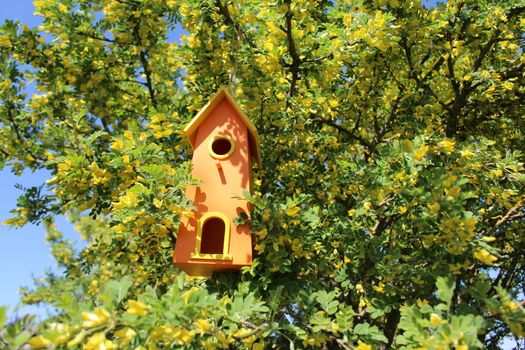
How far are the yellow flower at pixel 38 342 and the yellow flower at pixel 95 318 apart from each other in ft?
0.49

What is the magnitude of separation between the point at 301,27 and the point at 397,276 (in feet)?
8.19

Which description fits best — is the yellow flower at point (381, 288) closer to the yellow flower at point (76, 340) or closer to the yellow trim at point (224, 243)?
the yellow trim at point (224, 243)

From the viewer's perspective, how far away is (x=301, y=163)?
4.61 metres

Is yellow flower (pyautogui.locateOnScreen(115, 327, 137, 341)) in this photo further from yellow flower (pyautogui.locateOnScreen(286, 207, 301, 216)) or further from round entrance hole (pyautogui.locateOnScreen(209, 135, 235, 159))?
round entrance hole (pyautogui.locateOnScreen(209, 135, 235, 159))

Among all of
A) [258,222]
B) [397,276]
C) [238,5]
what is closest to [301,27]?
[238,5]

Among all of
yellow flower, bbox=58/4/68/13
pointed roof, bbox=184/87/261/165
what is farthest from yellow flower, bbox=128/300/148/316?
yellow flower, bbox=58/4/68/13

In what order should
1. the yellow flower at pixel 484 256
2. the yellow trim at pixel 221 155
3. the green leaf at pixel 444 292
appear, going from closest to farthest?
1. the green leaf at pixel 444 292
2. the yellow flower at pixel 484 256
3. the yellow trim at pixel 221 155

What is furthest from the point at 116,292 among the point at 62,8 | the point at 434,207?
the point at 62,8

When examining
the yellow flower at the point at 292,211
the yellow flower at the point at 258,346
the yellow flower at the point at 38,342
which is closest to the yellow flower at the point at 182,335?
the yellow flower at the point at 38,342

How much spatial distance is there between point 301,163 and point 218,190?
1849mm

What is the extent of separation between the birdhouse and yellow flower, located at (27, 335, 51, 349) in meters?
1.08

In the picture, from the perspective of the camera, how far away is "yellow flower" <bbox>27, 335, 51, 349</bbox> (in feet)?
5.43

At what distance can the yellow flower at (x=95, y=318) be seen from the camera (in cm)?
177

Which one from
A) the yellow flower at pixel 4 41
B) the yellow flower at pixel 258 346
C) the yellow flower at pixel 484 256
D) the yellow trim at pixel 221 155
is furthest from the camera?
the yellow flower at pixel 4 41
